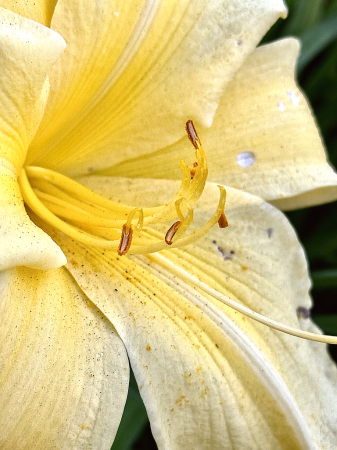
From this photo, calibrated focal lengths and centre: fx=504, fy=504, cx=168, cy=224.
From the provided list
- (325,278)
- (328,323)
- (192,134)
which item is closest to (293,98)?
(192,134)

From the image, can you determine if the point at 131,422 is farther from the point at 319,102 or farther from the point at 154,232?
the point at 319,102

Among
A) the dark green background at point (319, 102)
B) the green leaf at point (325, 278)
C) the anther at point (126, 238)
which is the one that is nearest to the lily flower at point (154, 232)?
the anther at point (126, 238)

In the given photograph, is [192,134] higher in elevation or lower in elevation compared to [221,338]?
higher

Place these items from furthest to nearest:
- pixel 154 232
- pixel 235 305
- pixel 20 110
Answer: pixel 154 232
pixel 235 305
pixel 20 110

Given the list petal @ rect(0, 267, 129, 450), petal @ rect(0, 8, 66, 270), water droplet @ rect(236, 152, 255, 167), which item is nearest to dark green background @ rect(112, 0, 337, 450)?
water droplet @ rect(236, 152, 255, 167)

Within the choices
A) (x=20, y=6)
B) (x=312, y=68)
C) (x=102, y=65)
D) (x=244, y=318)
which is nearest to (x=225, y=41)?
(x=102, y=65)

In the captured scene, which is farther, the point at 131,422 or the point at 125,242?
the point at 131,422

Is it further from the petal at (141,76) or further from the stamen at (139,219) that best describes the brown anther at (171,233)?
the petal at (141,76)
